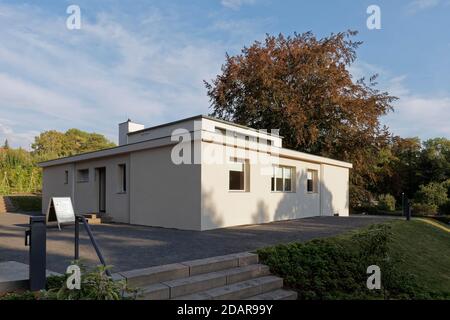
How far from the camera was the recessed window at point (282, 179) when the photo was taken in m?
14.6

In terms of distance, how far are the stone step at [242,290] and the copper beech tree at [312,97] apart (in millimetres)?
17179

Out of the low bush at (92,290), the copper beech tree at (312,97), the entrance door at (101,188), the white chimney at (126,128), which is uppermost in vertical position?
the copper beech tree at (312,97)

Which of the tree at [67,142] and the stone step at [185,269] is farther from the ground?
the tree at [67,142]

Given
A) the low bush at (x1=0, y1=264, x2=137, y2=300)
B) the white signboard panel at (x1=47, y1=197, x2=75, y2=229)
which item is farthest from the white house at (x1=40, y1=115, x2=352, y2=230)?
the low bush at (x1=0, y1=264, x2=137, y2=300)

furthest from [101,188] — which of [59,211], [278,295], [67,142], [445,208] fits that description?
[67,142]

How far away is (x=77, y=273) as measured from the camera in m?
3.72

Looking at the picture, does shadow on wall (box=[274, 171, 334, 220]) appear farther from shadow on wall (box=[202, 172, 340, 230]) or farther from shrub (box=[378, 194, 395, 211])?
shrub (box=[378, 194, 395, 211])

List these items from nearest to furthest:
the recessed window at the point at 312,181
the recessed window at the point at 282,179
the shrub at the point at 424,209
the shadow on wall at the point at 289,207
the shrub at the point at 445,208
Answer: the shadow on wall at the point at 289,207 < the recessed window at the point at 282,179 < the recessed window at the point at 312,181 < the shrub at the point at 424,209 < the shrub at the point at 445,208

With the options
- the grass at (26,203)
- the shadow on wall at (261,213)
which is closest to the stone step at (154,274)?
the shadow on wall at (261,213)

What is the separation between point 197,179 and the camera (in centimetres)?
1095

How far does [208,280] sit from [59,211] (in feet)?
23.7

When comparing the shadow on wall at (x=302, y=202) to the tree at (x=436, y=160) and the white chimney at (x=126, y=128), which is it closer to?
the white chimney at (x=126, y=128)
